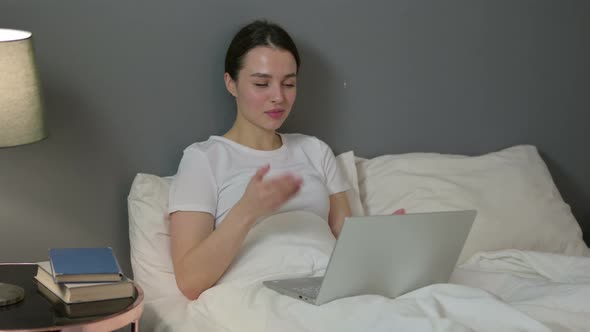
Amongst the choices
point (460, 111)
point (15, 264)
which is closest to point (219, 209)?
point (15, 264)

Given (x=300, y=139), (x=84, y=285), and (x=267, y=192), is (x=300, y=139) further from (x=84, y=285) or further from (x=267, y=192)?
(x=84, y=285)

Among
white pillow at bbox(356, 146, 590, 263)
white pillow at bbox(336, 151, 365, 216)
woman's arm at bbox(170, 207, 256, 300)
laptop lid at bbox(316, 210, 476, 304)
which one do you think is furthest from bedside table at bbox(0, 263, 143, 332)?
white pillow at bbox(356, 146, 590, 263)

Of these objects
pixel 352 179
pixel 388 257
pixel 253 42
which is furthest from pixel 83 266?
pixel 352 179

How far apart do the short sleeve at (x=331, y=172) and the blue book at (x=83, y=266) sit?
0.72 metres

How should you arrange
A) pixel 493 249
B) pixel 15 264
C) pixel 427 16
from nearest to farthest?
pixel 15 264, pixel 493 249, pixel 427 16

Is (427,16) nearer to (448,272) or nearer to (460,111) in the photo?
(460,111)

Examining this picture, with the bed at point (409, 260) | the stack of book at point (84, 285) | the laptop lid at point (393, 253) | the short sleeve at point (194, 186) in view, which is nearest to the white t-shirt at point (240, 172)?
the short sleeve at point (194, 186)

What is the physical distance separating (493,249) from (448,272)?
57cm

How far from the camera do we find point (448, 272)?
198cm

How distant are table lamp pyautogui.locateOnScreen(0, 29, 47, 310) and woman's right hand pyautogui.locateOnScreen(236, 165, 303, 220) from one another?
1.52 feet

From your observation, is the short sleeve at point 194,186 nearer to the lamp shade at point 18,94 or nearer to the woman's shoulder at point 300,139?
the woman's shoulder at point 300,139

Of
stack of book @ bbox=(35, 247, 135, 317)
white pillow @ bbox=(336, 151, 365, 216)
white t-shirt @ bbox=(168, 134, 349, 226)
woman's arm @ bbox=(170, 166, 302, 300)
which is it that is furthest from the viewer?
white pillow @ bbox=(336, 151, 365, 216)

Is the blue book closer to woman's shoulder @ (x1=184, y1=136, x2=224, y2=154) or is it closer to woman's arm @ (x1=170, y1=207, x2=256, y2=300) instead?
woman's arm @ (x1=170, y1=207, x2=256, y2=300)

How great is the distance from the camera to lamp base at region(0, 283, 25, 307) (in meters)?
1.73
